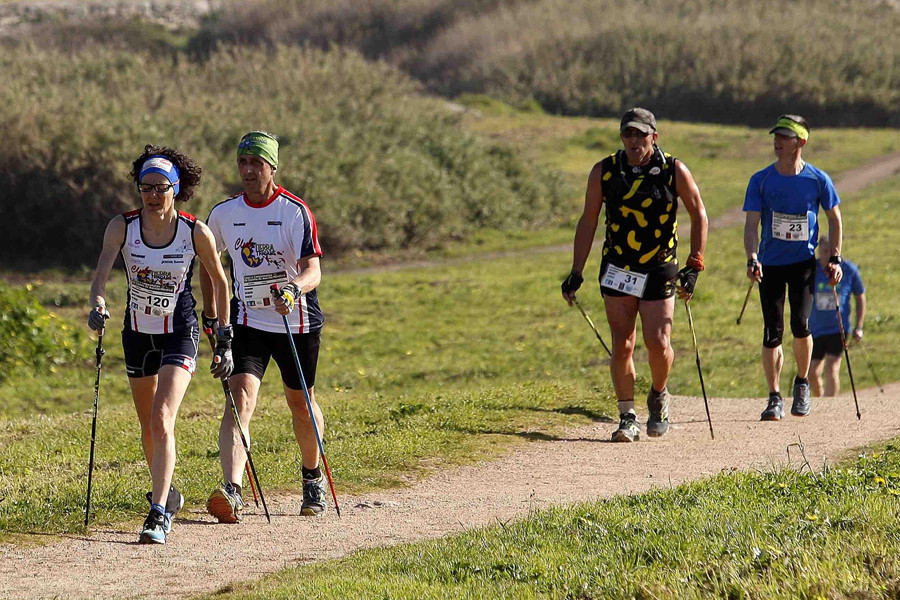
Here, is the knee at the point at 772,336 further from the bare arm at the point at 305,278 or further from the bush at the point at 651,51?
the bush at the point at 651,51

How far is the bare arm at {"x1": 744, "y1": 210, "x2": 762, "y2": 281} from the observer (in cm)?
999

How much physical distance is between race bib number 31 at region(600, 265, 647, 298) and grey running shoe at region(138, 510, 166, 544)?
149 inches

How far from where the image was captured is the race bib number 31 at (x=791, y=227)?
33.1 feet

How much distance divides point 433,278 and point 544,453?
48.2ft

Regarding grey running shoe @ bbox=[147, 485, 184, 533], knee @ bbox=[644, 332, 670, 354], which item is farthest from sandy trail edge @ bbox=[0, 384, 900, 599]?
knee @ bbox=[644, 332, 670, 354]

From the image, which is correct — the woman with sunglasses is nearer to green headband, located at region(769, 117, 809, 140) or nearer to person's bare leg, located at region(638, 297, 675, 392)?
person's bare leg, located at region(638, 297, 675, 392)

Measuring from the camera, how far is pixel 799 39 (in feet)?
170

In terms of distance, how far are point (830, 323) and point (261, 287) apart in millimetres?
7508

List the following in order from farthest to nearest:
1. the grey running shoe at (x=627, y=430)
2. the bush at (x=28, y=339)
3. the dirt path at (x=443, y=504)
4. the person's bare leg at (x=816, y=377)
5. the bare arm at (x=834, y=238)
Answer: the bush at (x=28, y=339)
the person's bare leg at (x=816, y=377)
the bare arm at (x=834, y=238)
the grey running shoe at (x=627, y=430)
the dirt path at (x=443, y=504)

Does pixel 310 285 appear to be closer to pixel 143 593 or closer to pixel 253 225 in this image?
pixel 253 225

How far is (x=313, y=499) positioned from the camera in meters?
7.74

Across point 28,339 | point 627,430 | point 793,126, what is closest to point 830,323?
point 793,126

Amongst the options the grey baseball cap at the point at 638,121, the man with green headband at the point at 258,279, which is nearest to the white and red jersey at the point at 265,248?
the man with green headband at the point at 258,279

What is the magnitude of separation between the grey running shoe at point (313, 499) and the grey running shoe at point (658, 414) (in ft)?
10.1
